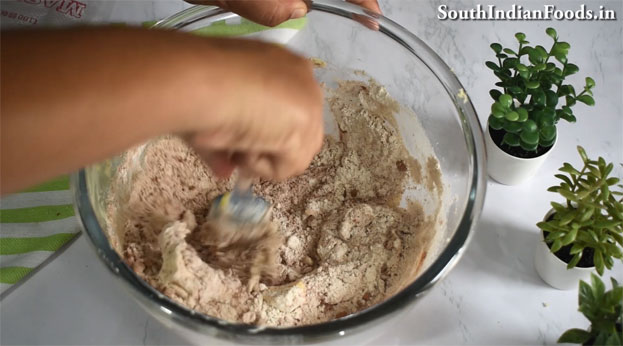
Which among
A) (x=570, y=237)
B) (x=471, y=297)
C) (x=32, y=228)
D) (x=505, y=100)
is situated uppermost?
(x=505, y=100)

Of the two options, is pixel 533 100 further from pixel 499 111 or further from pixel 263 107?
pixel 263 107

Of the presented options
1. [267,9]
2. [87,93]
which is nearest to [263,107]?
[87,93]

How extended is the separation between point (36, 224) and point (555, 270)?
34.2 inches

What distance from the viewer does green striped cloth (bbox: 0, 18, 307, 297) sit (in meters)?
1.05

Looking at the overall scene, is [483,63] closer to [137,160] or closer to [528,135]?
[528,135]

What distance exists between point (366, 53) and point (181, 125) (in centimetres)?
52

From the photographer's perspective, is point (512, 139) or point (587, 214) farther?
point (512, 139)

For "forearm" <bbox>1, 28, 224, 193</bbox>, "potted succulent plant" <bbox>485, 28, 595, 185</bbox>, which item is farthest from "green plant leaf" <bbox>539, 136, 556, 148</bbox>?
"forearm" <bbox>1, 28, 224, 193</bbox>

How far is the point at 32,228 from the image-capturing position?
108 centimetres

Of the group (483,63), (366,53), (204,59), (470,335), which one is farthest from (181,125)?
(483,63)

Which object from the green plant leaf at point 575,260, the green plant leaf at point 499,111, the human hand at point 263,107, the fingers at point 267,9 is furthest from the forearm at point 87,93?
the green plant leaf at point 575,260

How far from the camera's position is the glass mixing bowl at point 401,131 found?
767 mm

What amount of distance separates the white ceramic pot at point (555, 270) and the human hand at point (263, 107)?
47cm

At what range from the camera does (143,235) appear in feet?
3.20
